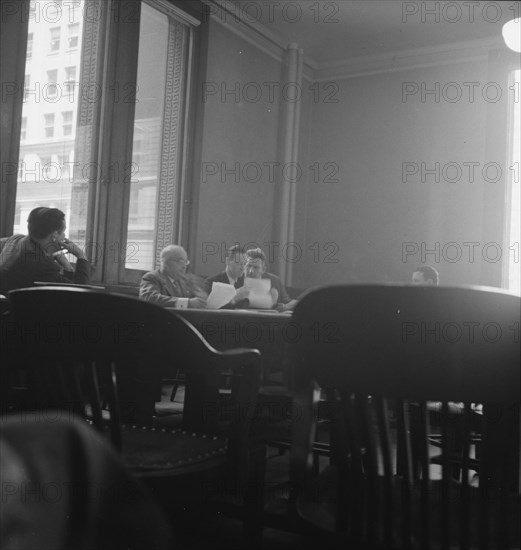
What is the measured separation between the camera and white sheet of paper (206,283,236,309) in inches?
121

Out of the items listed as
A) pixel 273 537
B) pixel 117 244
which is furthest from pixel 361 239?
pixel 273 537

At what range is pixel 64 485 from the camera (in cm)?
52

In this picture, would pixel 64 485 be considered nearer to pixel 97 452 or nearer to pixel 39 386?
pixel 97 452

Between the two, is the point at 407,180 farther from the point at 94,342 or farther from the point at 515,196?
the point at 94,342

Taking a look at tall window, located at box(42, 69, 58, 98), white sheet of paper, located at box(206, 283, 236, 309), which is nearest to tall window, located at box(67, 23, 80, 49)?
tall window, located at box(42, 69, 58, 98)

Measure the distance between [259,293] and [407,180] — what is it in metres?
4.42

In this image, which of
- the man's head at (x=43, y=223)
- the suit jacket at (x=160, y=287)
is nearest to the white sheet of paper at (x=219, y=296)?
the suit jacket at (x=160, y=287)

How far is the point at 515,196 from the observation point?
22.2ft

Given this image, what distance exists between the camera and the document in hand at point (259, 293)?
331 cm

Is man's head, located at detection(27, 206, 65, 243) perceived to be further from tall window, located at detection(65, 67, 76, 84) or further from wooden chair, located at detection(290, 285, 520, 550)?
wooden chair, located at detection(290, 285, 520, 550)

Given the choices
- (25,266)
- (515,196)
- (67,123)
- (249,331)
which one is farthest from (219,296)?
(515,196)

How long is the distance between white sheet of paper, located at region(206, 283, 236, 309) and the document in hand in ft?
0.77

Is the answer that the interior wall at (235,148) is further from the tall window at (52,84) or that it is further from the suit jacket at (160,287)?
the tall window at (52,84)

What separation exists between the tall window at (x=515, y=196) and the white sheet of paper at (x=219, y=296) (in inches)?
176
